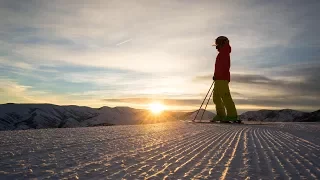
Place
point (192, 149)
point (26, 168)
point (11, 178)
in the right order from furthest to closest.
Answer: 1. point (192, 149)
2. point (26, 168)
3. point (11, 178)

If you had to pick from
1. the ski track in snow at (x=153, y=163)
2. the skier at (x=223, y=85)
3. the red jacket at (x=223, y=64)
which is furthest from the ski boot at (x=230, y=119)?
the ski track in snow at (x=153, y=163)

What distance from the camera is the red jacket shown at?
22.5 meters

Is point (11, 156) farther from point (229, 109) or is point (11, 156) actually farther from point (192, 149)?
point (229, 109)

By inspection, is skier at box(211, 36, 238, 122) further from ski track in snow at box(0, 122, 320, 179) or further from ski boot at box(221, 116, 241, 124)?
ski track in snow at box(0, 122, 320, 179)

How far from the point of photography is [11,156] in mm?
5375

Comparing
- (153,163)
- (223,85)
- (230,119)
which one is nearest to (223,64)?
(223,85)

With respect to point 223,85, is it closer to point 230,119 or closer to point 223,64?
point 223,64

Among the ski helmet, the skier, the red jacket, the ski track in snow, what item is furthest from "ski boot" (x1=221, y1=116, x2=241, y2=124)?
the ski track in snow

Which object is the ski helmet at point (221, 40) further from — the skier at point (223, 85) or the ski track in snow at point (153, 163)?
the ski track in snow at point (153, 163)

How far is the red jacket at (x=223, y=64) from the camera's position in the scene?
22.5m

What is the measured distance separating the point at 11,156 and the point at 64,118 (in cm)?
19634

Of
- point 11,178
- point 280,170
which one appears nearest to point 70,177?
point 11,178

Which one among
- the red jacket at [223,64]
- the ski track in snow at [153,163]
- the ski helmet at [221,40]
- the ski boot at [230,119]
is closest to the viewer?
the ski track in snow at [153,163]

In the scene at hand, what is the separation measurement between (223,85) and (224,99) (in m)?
1.03
